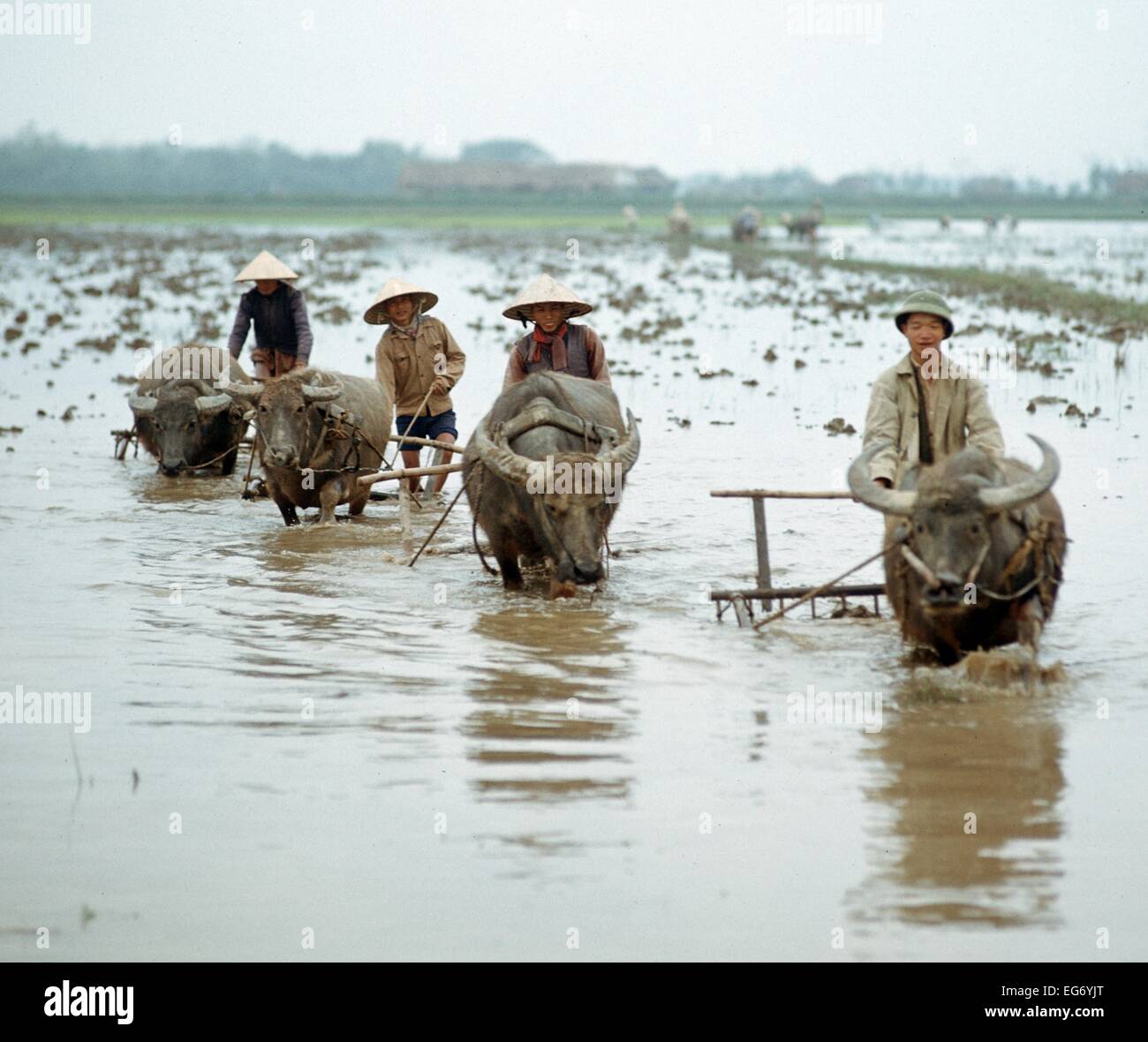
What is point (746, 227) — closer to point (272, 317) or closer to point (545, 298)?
point (272, 317)

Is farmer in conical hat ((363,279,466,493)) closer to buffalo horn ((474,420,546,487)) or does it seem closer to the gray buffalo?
buffalo horn ((474,420,546,487))

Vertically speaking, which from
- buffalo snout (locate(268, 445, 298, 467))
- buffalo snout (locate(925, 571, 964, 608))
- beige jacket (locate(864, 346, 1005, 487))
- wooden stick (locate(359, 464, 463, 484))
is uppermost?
beige jacket (locate(864, 346, 1005, 487))

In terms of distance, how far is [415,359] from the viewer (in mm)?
9719

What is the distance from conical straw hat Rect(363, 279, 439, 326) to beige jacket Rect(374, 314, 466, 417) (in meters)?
0.11

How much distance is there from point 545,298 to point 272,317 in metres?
2.76

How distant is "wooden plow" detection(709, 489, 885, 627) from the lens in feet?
21.2

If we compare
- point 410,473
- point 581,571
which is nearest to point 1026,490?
point 581,571

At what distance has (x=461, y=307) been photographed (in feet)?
82.2

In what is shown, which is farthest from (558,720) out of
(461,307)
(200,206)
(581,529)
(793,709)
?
(200,206)

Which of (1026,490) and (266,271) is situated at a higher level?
(266,271)

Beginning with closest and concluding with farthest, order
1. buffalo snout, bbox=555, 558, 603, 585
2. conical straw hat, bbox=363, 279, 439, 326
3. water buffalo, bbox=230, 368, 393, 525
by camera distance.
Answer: buffalo snout, bbox=555, 558, 603, 585, water buffalo, bbox=230, 368, 393, 525, conical straw hat, bbox=363, 279, 439, 326

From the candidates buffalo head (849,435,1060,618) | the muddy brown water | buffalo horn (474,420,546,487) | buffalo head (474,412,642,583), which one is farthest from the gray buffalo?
buffalo head (849,435,1060,618)

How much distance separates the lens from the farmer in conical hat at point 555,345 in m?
8.27
